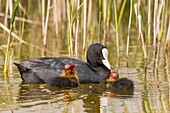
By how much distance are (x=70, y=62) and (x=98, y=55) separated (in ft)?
1.82

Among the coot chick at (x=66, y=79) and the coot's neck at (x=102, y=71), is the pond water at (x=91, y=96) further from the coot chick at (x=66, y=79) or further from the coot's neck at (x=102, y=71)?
the coot's neck at (x=102, y=71)

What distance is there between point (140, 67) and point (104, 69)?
1.19m

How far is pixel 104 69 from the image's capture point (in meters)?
9.33

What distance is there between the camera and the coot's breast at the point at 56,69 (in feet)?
29.3

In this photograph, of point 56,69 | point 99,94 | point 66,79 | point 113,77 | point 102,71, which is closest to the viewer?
point 99,94

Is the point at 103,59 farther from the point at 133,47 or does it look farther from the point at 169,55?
the point at 133,47

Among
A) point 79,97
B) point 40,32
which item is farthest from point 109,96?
point 40,32

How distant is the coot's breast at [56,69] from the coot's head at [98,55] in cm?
21

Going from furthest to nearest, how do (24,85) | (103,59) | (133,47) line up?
(133,47) < (103,59) < (24,85)

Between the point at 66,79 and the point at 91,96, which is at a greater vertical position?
the point at 66,79

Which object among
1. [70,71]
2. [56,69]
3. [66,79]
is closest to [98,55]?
[56,69]

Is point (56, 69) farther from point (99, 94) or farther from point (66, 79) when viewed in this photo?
point (99, 94)

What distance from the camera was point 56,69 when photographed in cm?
899

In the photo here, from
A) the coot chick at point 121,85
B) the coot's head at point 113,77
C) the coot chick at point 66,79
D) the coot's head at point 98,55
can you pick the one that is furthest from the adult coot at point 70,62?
the coot chick at point 121,85
